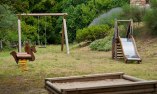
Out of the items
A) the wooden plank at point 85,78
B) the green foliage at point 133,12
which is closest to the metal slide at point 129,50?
the green foliage at point 133,12

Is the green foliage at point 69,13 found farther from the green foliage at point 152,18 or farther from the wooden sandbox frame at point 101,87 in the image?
the wooden sandbox frame at point 101,87

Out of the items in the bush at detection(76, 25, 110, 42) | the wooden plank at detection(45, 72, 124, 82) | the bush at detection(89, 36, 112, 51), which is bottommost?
the bush at detection(89, 36, 112, 51)

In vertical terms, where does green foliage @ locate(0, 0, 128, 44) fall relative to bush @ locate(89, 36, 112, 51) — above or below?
above

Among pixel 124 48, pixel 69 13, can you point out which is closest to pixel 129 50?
pixel 124 48

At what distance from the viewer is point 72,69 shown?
13.4 metres

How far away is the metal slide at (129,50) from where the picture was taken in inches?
614

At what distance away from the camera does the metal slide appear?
51.1ft

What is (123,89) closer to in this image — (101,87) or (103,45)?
(101,87)

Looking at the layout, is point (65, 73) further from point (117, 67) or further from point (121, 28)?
point (121, 28)

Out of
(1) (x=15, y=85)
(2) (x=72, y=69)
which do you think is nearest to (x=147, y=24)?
(2) (x=72, y=69)

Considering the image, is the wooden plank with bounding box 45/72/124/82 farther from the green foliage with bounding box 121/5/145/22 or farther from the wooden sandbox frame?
the green foliage with bounding box 121/5/145/22

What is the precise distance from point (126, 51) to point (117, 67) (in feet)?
9.72

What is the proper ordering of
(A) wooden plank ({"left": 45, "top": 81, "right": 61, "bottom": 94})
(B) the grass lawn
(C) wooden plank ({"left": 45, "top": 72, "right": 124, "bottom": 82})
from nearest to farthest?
1. (A) wooden plank ({"left": 45, "top": 81, "right": 61, "bottom": 94})
2. (C) wooden plank ({"left": 45, "top": 72, "right": 124, "bottom": 82})
3. (B) the grass lawn

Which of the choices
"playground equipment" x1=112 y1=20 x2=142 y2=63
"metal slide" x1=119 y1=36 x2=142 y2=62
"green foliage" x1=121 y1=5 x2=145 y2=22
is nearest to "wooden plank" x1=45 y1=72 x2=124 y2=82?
"metal slide" x1=119 y1=36 x2=142 y2=62
